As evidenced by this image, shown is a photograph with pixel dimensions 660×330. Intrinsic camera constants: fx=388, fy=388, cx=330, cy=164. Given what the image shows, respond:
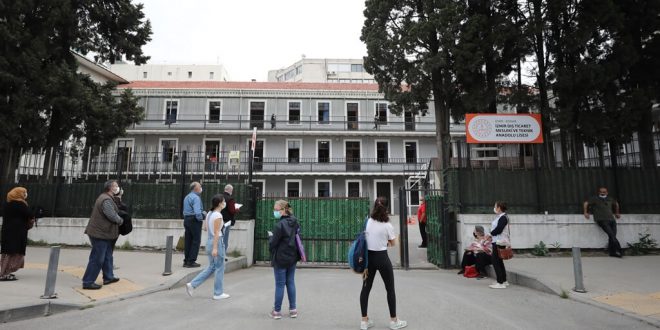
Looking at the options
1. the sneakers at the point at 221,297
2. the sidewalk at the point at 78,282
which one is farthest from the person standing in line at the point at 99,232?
the sneakers at the point at 221,297

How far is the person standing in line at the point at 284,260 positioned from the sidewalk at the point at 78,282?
2.88 metres

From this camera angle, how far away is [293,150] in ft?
114

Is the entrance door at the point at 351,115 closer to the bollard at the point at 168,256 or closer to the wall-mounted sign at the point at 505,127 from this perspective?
the wall-mounted sign at the point at 505,127

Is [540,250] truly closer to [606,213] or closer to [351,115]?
[606,213]

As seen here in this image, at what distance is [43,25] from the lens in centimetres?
1270

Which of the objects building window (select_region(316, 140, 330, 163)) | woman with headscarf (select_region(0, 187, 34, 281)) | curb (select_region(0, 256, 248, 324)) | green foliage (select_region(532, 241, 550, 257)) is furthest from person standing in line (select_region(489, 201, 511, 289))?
building window (select_region(316, 140, 330, 163))

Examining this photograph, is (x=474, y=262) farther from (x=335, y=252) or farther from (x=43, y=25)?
(x=43, y=25)

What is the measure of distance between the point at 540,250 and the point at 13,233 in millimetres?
12033

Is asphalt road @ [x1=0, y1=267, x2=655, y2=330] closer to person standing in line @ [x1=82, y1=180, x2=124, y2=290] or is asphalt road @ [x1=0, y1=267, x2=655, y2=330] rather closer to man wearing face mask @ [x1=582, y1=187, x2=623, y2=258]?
person standing in line @ [x1=82, y1=180, x2=124, y2=290]

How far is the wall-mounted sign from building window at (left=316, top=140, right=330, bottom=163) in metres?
23.6

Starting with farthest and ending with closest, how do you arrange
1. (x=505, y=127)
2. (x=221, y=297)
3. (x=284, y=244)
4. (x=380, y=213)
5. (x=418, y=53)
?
(x=418, y=53), (x=505, y=127), (x=221, y=297), (x=284, y=244), (x=380, y=213)

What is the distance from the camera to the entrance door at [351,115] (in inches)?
1373

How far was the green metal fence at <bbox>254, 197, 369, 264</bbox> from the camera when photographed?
11.0 m

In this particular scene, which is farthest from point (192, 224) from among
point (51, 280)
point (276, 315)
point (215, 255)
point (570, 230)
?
point (570, 230)
